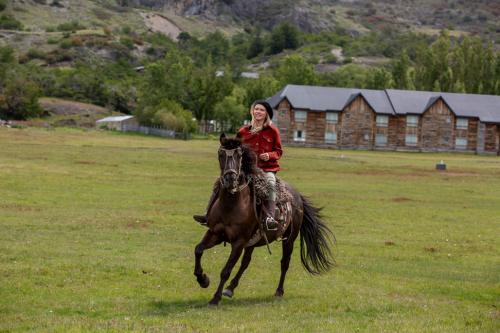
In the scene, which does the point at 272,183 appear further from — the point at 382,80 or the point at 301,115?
the point at 382,80

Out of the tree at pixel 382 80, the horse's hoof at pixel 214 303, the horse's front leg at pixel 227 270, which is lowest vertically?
the horse's hoof at pixel 214 303

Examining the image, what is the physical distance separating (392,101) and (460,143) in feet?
39.4

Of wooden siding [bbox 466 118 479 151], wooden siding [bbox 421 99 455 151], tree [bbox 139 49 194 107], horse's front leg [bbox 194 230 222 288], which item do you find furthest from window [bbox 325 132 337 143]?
horse's front leg [bbox 194 230 222 288]

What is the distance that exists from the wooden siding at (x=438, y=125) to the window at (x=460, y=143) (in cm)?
70

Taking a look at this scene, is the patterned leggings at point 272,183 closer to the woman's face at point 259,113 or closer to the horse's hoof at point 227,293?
the woman's face at point 259,113

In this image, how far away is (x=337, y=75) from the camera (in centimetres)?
18900

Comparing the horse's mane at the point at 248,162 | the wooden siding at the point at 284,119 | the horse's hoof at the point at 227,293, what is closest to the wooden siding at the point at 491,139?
the wooden siding at the point at 284,119

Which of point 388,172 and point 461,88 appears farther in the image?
point 461,88

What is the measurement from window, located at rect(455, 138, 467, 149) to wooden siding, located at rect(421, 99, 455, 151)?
0.70 meters

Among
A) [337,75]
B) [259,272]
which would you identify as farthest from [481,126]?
[259,272]

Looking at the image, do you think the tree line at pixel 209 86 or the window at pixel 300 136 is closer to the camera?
the window at pixel 300 136

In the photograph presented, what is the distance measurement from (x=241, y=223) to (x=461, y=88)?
396 ft

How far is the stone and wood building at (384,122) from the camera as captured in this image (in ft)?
372

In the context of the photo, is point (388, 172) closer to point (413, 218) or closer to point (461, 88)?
point (413, 218)
